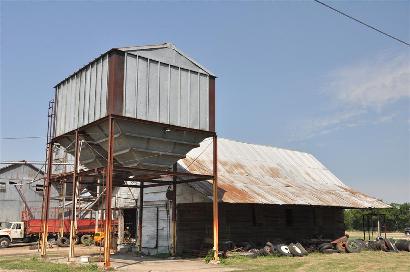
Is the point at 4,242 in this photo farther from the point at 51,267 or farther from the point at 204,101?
the point at 204,101

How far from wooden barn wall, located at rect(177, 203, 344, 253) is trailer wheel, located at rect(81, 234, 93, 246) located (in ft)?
49.5

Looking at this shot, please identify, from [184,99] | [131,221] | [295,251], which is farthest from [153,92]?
[131,221]

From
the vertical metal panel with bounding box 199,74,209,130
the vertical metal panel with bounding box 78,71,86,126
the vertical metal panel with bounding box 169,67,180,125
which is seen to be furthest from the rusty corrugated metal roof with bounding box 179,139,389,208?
the vertical metal panel with bounding box 78,71,86,126

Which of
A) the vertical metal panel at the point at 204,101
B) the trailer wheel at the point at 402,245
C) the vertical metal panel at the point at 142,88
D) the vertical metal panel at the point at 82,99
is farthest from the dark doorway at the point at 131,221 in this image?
the trailer wheel at the point at 402,245

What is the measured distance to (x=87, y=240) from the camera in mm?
38656

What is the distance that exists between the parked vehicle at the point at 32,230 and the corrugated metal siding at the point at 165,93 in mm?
19760

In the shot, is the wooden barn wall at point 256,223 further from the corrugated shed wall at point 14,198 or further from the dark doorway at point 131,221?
the corrugated shed wall at point 14,198

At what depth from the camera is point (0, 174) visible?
5519 cm

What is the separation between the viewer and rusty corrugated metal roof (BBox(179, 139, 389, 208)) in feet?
87.2

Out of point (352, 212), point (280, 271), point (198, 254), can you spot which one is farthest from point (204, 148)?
point (352, 212)

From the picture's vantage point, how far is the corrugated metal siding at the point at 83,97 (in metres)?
20.2

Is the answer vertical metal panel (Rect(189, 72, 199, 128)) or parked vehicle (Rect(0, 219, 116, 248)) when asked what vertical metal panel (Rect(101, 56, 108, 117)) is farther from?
parked vehicle (Rect(0, 219, 116, 248))

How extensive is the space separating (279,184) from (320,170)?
401 inches

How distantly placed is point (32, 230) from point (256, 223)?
Result: 68.1 feet
